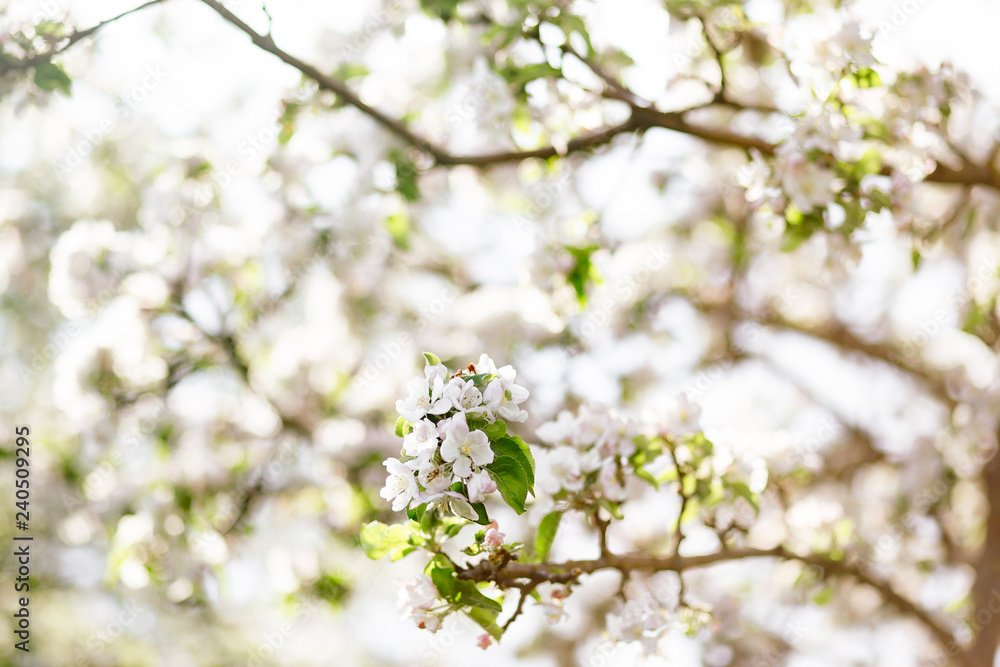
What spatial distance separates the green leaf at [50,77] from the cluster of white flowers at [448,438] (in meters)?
1.47

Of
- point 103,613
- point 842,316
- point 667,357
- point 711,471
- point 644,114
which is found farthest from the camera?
point 103,613

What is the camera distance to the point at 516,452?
1.13 meters

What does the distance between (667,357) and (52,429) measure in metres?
3.51

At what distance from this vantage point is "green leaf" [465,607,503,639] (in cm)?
123

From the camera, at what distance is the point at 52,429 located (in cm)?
430

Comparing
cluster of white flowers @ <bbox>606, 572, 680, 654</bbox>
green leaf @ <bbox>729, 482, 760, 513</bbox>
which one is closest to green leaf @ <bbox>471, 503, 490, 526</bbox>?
cluster of white flowers @ <bbox>606, 572, 680, 654</bbox>

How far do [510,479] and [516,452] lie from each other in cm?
4

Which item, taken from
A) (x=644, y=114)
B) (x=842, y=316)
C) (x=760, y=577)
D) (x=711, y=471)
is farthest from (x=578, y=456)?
(x=842, y=316)

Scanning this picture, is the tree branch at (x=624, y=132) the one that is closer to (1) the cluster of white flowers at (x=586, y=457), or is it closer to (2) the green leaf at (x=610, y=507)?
(1) the cluster of white flowers at (x=586, y=457)

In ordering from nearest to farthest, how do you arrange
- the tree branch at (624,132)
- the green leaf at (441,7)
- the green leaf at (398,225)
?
the tree branch at (624,132), the green leaf at (441,7), the green leaf at (398,225)

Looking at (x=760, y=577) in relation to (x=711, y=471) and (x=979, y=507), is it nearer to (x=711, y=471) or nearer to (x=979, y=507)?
(x=979, y=507)

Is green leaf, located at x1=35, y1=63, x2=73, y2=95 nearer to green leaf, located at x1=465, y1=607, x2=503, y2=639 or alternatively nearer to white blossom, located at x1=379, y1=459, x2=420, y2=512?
white blossom, located at x1=379, y1=459, x2=420, y2=512

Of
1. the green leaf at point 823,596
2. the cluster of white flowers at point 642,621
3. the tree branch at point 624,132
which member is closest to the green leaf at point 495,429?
the cluster of white flowers at point 642,621

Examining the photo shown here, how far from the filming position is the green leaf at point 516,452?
44.3 inches
